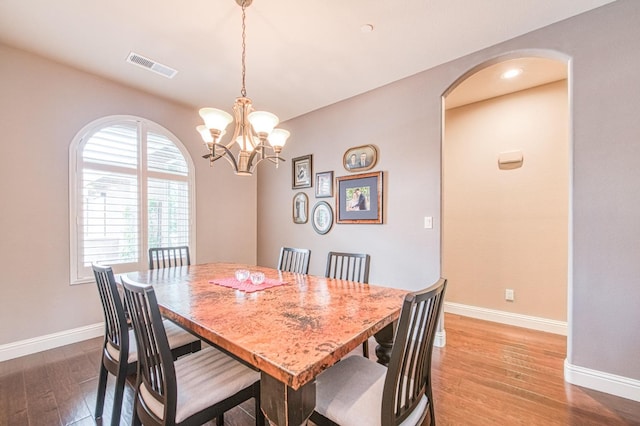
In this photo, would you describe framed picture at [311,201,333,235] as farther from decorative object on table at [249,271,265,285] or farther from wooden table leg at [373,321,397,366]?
wooden table leg at [373,321,397,366]

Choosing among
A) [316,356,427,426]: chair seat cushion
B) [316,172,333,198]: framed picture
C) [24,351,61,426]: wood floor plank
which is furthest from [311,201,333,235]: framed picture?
[24,351,61,426]: wood floor plank

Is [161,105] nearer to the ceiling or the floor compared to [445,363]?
nearer to the ceiling

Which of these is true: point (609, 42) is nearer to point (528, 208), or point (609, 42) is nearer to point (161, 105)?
point (528, 208)

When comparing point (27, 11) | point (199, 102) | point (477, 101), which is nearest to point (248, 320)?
point (27, 11)

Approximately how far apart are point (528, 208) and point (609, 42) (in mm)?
1724

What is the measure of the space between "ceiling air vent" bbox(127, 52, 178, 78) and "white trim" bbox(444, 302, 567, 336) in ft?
14.3

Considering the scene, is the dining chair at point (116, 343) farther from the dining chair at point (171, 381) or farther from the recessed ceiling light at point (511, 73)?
the recessed ceiling light at point (511, 73)

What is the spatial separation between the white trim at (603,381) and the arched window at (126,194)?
4048 millimetres

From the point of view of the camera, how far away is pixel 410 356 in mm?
1090

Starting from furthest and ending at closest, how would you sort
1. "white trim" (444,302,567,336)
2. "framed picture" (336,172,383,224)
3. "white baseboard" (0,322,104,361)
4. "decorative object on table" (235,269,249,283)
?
"framed picture" (336,172,383,224) < "white trim" (444,302,567,336) < "white baseboard" (0,322,104,361) < "decorative object on table" (235,269,249,283)

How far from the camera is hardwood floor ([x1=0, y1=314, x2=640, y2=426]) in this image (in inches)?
66.3

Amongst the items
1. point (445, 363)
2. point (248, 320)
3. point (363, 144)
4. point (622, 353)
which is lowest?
point (445, 363)

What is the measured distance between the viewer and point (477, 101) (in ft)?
11.5

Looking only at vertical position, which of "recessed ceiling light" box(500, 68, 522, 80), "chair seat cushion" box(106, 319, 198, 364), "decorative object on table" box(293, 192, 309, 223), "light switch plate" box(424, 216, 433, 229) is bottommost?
"chair seat cushion" box(106, 319, 198, 364)
